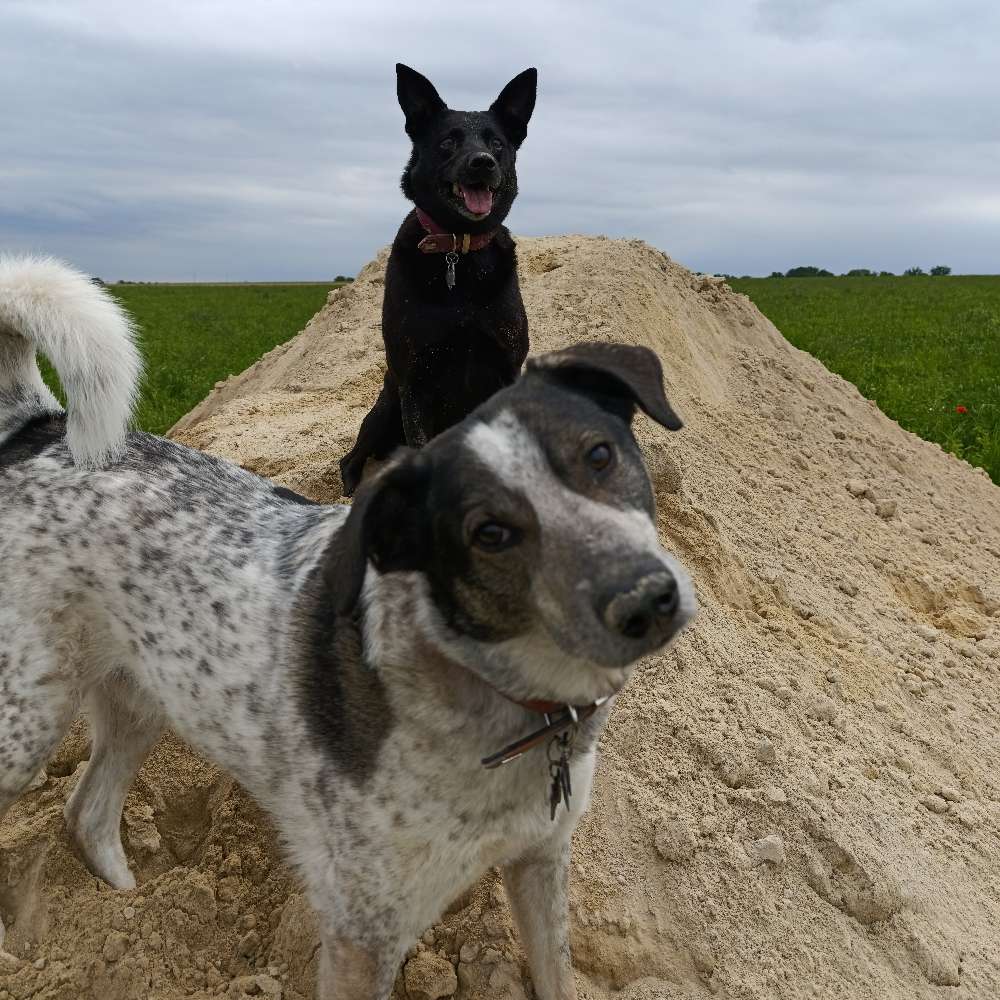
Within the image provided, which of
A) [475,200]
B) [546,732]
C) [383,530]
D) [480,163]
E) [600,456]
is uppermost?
[480,163]

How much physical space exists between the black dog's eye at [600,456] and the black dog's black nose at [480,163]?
7.95ft

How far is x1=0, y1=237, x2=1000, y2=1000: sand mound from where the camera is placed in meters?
3.15

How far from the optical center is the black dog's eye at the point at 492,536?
2098 mm

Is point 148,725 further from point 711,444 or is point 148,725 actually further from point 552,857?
point 711,444

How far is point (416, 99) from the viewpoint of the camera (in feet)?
15.1

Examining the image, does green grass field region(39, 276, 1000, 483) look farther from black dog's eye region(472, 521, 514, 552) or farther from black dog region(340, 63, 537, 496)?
black dog's eye region(472, 521, 514, 552)

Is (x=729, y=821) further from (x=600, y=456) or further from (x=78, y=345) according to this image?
(x=78, y=345)

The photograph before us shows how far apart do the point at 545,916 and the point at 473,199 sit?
9.63 ft

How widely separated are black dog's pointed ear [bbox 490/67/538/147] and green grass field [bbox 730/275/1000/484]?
4.97 meters

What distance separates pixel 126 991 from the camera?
3.12 meters

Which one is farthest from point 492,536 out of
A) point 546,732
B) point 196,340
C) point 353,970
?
point 196,340

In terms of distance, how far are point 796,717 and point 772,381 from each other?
356 cm

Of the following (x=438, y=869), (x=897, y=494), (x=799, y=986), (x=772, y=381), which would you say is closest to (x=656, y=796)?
(x=799, y=986)

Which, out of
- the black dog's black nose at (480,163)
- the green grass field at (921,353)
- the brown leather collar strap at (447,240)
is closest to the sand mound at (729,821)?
the brown leather collar strap at (447,240)
